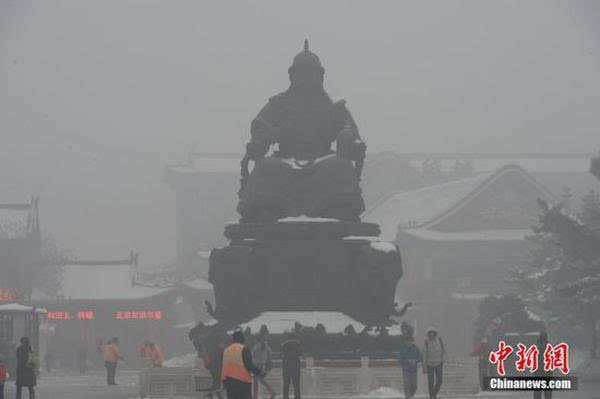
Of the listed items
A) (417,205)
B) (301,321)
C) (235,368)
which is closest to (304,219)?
(301,321)

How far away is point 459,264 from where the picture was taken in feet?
258

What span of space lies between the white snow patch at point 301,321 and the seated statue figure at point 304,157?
7.62ft

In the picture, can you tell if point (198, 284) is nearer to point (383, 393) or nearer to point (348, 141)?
point (348, 141)

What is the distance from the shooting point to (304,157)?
1432 inches

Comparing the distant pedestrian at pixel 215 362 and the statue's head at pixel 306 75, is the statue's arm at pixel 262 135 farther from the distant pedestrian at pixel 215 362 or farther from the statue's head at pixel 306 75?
the distant pedestrian at pixel 215 362

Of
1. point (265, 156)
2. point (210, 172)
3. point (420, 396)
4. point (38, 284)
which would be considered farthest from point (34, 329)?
point (210, 172)

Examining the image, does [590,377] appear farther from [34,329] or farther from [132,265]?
[132,265]

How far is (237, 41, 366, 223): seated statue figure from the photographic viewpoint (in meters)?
35.4

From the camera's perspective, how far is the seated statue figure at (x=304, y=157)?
116ft

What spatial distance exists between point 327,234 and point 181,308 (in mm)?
48095

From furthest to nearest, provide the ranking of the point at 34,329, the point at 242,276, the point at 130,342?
the point at 130,342, the point at 34,329, the point at 242,276

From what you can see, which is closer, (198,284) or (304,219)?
(304,219)

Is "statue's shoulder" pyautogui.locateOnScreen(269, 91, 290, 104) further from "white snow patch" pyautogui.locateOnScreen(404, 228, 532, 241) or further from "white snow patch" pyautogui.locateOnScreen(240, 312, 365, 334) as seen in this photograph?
"white snow patch" pyautogui.locateOnScreen(404, 228, 532, 241)

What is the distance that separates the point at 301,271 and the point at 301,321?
4.27 feet
